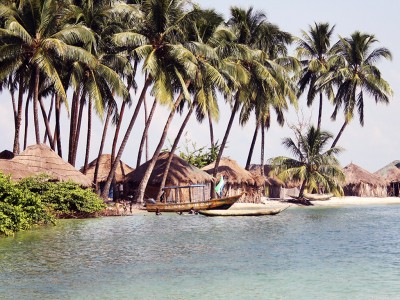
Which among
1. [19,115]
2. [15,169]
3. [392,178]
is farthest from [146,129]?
[392,178]

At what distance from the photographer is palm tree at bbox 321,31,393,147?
48.8 m

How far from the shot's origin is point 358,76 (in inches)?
1949

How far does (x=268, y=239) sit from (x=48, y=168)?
13.6 m

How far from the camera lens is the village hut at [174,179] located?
124 feet

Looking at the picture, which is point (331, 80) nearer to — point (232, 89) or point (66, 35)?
point (232, 89)

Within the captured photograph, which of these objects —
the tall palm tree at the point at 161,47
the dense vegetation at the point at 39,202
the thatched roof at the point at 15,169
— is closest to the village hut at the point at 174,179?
the tall palm tree at the point at 161,47

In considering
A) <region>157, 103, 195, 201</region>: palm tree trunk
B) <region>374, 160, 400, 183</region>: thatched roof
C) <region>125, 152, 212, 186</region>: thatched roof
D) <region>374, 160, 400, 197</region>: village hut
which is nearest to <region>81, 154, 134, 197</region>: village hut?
<region>125, 152, 212, 186</region>: thatched roof

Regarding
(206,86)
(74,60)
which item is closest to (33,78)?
(74,60)

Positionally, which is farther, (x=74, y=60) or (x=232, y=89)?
(x=232, y=89)

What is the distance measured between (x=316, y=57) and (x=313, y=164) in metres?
10.9

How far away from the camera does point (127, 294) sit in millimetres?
11227

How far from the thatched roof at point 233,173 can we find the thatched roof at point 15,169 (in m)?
17.6

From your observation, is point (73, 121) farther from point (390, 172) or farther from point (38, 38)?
point (390, 172)

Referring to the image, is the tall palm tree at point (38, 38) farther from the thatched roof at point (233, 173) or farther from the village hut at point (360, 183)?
the village hut at point (360, 183)
